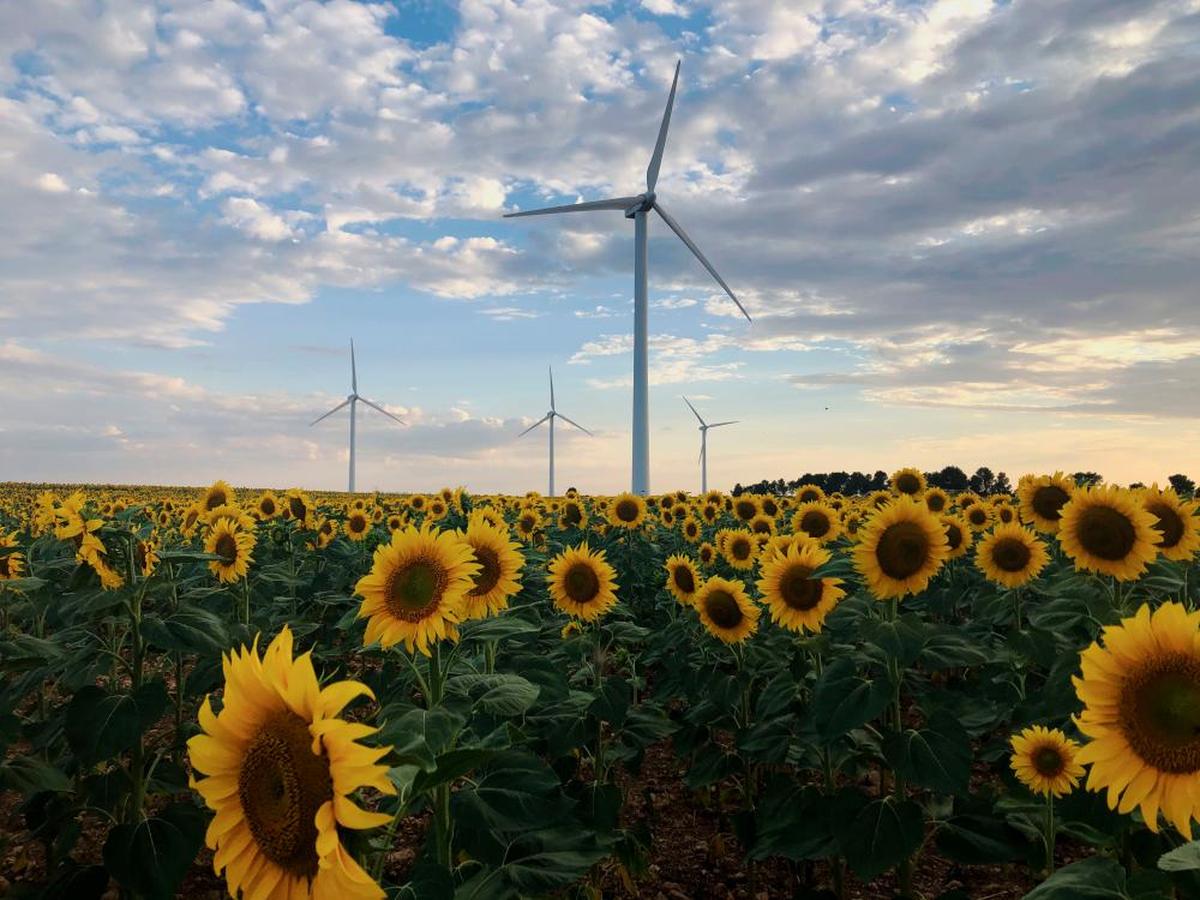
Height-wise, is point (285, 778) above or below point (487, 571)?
below

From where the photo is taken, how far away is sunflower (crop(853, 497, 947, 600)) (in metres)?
5.13

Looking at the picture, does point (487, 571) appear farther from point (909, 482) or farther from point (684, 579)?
point (909, 482)

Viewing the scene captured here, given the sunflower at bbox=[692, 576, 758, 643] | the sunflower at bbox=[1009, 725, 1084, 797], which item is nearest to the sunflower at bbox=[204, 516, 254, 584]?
the sunflower at bbox=[692, 576, 758, 643]

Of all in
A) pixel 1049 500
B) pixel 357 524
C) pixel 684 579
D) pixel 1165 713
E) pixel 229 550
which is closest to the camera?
pixel 1165 713

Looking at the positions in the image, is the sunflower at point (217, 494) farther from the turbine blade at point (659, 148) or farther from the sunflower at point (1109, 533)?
the turbine blade at point (659, 148)

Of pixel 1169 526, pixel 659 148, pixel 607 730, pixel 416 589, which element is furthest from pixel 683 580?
pixel 659 148

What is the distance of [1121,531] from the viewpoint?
6191 millimetres

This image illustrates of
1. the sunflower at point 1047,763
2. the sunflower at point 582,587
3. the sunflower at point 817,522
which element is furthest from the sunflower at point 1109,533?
the sunflower at point 582,587

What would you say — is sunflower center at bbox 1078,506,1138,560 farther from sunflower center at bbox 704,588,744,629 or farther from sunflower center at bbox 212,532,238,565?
sunflower center at bbox 212,532,238,565

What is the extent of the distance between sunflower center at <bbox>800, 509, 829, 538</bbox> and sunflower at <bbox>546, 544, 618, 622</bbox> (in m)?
3.72

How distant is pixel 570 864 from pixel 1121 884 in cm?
208

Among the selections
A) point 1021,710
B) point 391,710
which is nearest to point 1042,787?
point 1021,710

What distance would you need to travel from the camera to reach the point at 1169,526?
7.22m

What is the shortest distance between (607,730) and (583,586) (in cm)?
133
